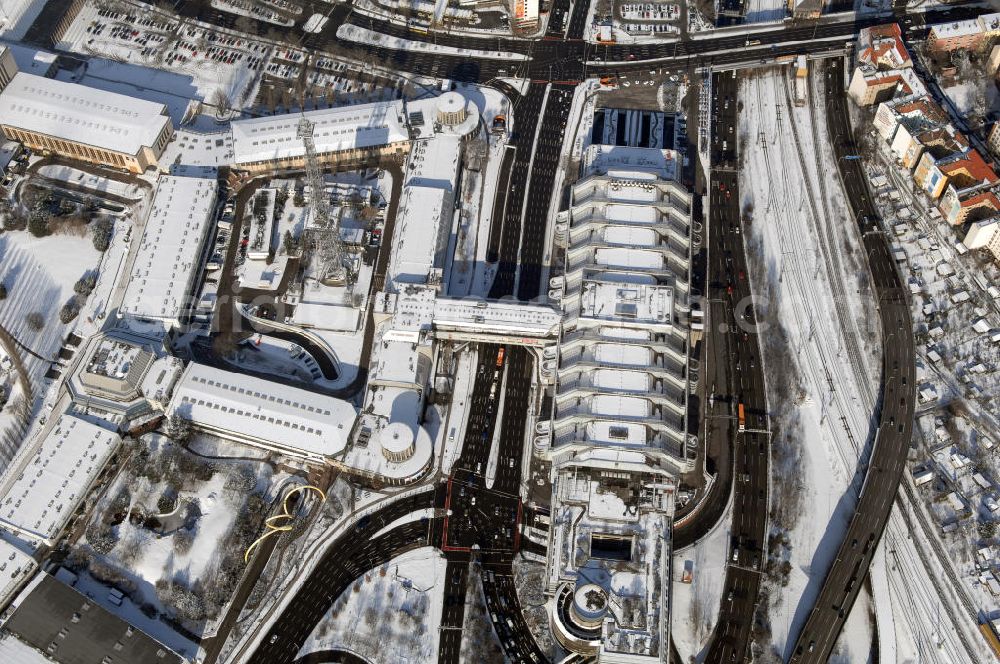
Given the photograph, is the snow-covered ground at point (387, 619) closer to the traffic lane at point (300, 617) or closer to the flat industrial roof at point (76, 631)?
the traffic lane at point (300, 617)

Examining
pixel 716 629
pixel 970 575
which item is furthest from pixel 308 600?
pixel 970 575

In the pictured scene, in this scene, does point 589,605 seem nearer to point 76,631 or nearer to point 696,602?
point 696,602

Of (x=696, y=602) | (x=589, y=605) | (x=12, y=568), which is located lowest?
(x=589, y=605)

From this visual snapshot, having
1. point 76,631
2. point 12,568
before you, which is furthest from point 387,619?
point 12,568

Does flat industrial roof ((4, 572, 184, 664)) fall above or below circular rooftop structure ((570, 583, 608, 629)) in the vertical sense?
below

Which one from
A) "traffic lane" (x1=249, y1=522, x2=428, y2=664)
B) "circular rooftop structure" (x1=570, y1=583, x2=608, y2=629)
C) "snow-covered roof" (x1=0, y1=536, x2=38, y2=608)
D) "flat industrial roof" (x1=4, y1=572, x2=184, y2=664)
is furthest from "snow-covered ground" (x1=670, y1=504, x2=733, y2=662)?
"snow-covered roof" (x1=0, y1=536, x2=38, y2=608)

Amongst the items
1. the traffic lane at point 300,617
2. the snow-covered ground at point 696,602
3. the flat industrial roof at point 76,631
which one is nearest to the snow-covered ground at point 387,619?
the traffic lane at point 300,617

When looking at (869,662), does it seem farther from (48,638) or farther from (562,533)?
(48,638)

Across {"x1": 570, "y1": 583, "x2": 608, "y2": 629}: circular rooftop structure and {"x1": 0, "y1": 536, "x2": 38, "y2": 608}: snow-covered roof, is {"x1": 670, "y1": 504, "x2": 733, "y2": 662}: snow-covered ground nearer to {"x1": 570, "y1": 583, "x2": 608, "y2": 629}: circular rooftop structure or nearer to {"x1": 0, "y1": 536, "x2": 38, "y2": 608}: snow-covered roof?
{"x1": 570, "y1": 583, "x2": 608, "y2": 629}: circular rooftop structure
